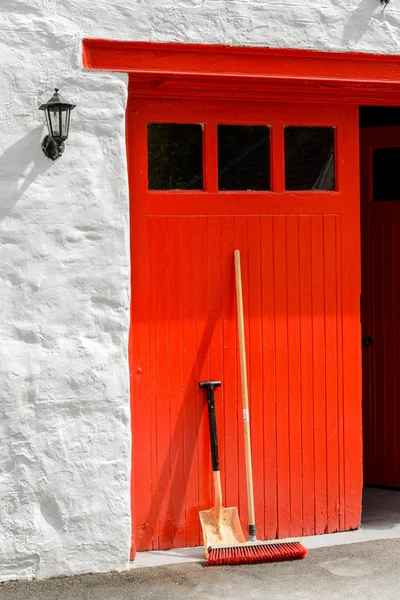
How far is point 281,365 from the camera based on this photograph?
670cm

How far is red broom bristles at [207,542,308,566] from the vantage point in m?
6.06

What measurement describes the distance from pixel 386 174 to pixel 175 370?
2.58m

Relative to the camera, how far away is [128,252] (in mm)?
6070

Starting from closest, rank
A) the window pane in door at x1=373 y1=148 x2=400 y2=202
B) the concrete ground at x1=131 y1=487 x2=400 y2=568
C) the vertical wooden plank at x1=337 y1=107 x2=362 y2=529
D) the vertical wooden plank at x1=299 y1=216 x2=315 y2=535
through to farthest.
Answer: the concrete ground at x1=131 y1=487 x2=400 y2=568 < the vertical wooden plank at x1=299 y1=216 x2=315 y2=535 < the vertical wooden plank at x1=337 y1=107 x2=362 y2=529 < the window pane in door at x1=373 y1=148 x2=400 y2=202

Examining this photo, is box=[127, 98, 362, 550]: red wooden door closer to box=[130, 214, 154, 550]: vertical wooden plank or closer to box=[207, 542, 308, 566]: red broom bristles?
box=[130, 214, 154, 550]: vertical wooden plank

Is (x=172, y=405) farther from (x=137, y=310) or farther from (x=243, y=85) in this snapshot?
(x=243, y=85)

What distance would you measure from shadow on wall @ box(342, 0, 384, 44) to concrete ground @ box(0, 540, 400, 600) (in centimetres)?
307

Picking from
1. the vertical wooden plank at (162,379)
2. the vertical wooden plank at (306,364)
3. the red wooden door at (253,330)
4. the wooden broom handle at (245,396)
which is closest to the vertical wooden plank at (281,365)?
the red wooden door at (253,330)

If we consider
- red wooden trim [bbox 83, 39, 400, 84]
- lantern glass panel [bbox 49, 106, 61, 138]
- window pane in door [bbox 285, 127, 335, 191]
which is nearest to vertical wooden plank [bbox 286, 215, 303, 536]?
window pane in door [bbox 285, 127, 335, 191]

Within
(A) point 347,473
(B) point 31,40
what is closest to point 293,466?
(A) point 347,473

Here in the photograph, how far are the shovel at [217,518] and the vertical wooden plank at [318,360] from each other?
2.20ft

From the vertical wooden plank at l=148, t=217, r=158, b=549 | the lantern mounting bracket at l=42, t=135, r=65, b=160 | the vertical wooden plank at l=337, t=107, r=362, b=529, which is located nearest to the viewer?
the lantern mounting bracket at l=42, t=135, r=65, b=160

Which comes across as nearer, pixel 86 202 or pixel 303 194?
pixel 86 202

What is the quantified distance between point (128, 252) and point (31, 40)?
4.14ft
